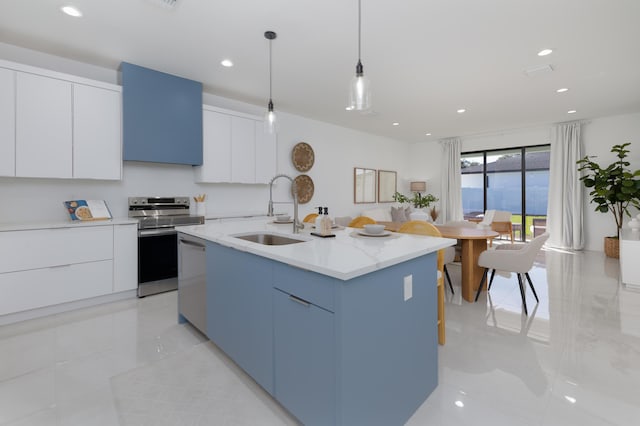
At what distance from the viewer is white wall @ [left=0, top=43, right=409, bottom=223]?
304 centimetres

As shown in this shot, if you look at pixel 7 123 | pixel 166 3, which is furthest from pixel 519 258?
pixel 7 123

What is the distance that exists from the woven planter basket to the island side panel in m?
5.64

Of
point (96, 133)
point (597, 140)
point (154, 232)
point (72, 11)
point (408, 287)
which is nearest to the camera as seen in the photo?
point (408, 287)

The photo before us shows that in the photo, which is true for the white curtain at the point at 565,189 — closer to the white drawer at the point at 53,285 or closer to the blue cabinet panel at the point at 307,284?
the blue cabinet panel at the point at 307,284

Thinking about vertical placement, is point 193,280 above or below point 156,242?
below

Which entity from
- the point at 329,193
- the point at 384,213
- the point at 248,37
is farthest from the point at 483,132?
the point at 248,37

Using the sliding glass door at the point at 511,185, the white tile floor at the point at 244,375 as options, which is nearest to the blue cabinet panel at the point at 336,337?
the white tile floor at the point at 244,375

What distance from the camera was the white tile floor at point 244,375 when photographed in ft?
5.02

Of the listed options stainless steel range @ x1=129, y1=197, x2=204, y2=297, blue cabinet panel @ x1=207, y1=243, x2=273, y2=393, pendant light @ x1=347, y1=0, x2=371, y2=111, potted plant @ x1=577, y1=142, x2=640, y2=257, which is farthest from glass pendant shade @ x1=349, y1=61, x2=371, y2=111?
potted plant @ x1=577, y1=142, x2=640, y2=257

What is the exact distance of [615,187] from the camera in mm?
5168

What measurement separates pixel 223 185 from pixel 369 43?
2808 millimetres

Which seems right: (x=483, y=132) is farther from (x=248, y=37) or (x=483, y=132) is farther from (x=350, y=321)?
(x=350, y=321)

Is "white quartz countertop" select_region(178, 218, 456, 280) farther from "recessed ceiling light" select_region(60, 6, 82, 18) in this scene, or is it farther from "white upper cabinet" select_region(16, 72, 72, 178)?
"recessed ceiling light" select_region(60, 6, 82, 18)

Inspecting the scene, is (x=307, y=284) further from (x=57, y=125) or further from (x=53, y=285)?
(x=57, y=125)
